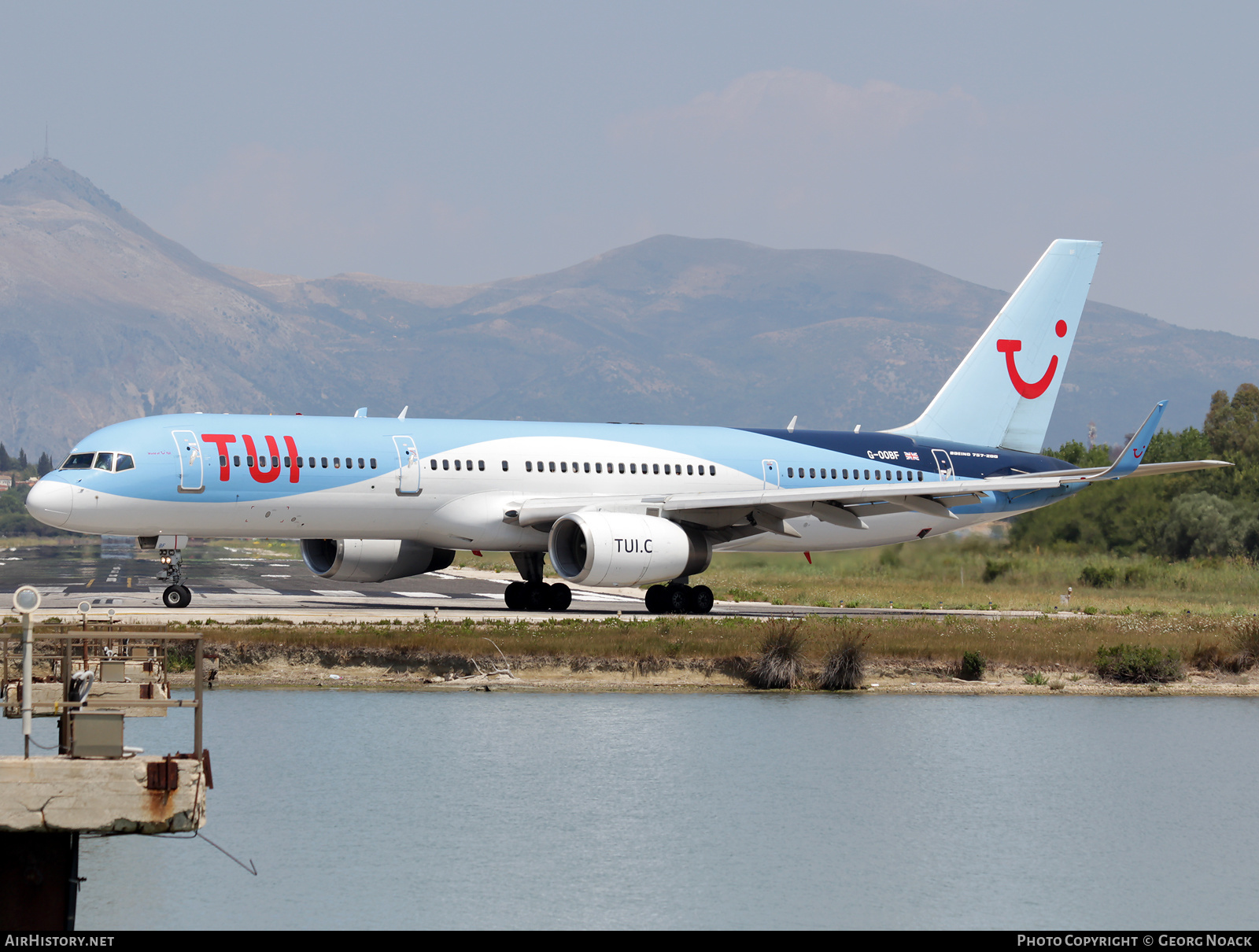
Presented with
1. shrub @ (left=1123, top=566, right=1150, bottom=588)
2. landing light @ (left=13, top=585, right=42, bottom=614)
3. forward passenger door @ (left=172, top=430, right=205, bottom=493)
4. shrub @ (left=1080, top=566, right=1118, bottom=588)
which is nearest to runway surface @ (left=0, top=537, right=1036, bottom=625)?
forward passenger door @ (left=172, top=430, right=205, bottom=493)

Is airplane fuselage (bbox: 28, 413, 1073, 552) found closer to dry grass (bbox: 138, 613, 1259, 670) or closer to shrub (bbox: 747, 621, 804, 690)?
dry grass (bbox: 138, 613, 1259, 670)

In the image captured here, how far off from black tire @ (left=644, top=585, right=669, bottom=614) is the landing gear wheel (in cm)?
1035

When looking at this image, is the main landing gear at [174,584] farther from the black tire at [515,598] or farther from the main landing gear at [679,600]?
the main landing gear at [679,600]

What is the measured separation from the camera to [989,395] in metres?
42.4

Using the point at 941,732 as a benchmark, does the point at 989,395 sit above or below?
above

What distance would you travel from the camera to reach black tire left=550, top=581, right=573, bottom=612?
36.3m

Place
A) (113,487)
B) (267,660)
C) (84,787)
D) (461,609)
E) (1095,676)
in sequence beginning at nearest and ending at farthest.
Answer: (84,787), (267,660), (1095,676), (113,487), (461,609)

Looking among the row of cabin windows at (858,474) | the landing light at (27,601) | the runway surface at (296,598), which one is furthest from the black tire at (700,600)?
the landing light at (27,601)

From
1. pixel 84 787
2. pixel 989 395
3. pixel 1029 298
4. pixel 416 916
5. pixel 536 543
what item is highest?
pixel 1029 298

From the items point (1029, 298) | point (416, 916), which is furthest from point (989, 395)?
point (416, 916)

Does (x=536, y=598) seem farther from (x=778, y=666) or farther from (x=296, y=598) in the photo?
(x=778, y=666)
